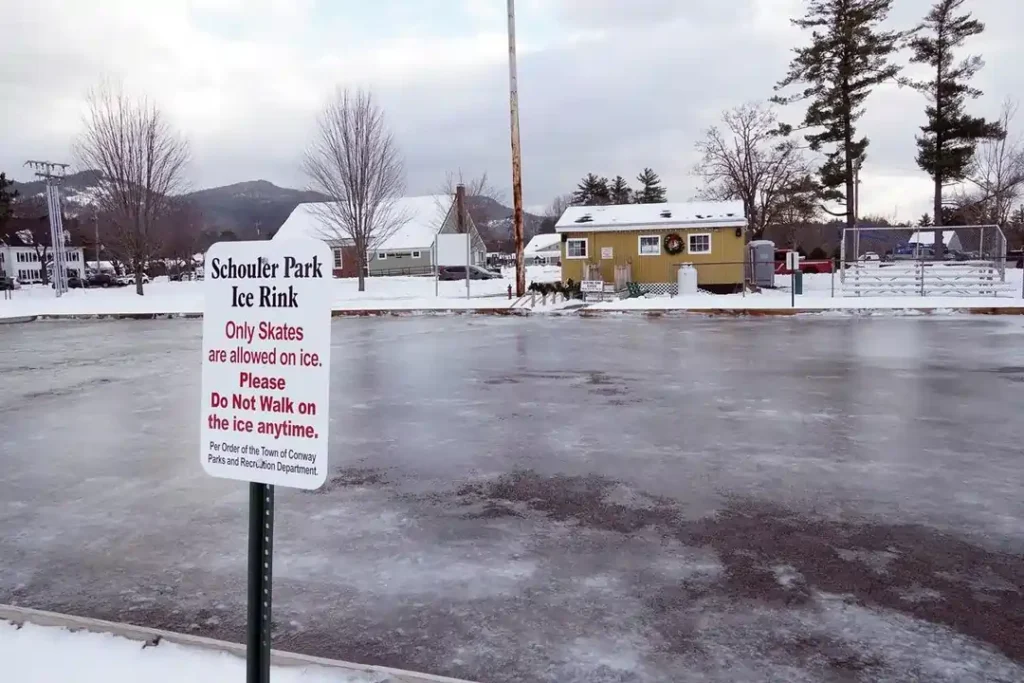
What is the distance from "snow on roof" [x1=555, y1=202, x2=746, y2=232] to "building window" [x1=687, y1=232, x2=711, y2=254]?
478 mm

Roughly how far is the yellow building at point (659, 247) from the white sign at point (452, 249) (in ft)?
14.4

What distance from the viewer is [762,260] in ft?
114

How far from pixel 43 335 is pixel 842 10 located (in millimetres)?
40773

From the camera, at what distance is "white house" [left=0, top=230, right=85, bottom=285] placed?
275ft

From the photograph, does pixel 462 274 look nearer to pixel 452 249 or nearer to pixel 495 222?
pixel 452 249

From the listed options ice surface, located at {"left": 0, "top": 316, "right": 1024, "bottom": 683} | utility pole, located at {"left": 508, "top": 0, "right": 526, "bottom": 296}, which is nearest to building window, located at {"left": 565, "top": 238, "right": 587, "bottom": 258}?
utility pole, located at {"left": 508, "top": 0, "right": 526, "bottom": 296}

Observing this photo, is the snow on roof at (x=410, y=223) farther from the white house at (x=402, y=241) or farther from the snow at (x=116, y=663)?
the snow at (x=116, y=663)

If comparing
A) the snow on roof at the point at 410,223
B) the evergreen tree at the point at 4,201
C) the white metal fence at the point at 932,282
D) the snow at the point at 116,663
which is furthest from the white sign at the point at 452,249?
the evergreen tree at the point at 4,201

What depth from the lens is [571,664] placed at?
3803mm

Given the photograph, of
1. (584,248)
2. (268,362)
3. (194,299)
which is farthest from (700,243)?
(268,362)

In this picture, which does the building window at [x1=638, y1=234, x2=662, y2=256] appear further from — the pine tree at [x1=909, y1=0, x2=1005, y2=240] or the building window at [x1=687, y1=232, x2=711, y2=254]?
the pine tree at [x1=909, y1=0, x2=1005, y2=240]

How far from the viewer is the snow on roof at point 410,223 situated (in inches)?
2431

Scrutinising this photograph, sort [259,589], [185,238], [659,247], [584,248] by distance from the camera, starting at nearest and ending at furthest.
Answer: [259,589], [659,247], [584,248], [185,238]

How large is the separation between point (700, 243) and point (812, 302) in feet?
19.6
